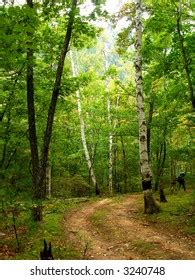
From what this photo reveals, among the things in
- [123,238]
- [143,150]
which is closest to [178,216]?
[143,150]

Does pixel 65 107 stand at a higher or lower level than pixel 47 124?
higher

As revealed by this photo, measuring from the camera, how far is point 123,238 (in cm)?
1139

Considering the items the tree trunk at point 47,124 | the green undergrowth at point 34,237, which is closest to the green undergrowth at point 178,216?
the green undergrowth at point 34,237

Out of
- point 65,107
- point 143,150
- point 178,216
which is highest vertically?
point 65,107

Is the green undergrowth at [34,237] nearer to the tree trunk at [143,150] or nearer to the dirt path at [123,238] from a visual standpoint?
Answer: the dirt path at [123,238]

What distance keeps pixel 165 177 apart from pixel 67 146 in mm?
10705

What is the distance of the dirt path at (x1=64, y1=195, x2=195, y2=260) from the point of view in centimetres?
956

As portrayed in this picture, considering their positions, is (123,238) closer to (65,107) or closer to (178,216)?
(178,216)

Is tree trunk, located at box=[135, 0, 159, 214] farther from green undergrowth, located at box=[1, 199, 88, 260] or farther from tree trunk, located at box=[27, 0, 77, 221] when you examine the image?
green undergrowth, located at box=[1, 199, 88, 260]

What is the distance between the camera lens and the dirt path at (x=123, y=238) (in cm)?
956

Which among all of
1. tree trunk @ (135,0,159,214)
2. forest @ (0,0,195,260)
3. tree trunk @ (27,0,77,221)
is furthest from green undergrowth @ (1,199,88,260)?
tree trunk @ (135,0,159,214)

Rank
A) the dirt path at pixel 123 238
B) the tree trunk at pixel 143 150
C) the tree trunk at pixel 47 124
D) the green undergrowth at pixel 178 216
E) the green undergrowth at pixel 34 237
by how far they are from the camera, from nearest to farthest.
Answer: the dirt path at pixel 123 238 → the green undergrowth at pixel 34 237 → the green undergrowth at pixel 178 216 → the tree trunk at pixel 47 124 → the tree trunk at pixel 143 150
